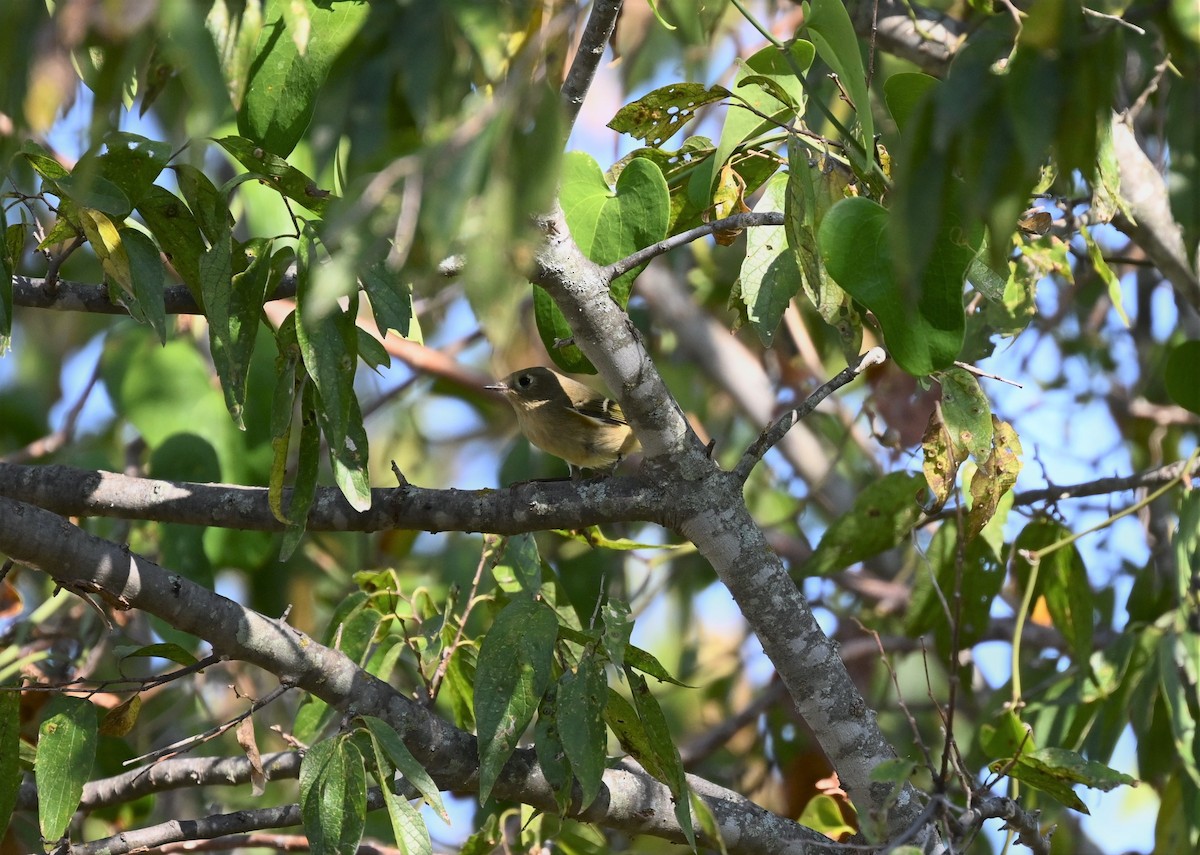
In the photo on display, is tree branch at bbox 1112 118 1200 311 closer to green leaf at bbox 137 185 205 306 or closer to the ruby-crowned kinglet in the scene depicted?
the ruby-crowned kinglet

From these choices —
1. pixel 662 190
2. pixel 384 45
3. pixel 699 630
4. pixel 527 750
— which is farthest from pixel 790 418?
pixel 699 630

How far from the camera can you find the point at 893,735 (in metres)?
5.16

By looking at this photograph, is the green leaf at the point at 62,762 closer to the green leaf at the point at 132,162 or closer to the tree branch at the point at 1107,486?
the green leaf at the point at 132,162

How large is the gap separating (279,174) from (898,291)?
95cm

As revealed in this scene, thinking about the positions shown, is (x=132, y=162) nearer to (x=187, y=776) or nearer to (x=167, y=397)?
(x=187, y=776)

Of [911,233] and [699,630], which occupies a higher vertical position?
[699,630]

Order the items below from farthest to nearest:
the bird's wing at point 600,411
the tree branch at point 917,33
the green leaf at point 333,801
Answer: the bird's wing at point 600,411
the tree branch at point 917,33
the green leaf at point 333,801

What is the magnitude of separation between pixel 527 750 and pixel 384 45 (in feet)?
5.24

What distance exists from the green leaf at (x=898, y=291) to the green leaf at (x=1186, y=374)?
5.48 feet

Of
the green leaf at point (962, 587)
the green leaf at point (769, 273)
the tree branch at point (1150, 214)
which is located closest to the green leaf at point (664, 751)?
the green leaf at point (769, 273)

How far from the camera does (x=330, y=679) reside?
7.20 ft

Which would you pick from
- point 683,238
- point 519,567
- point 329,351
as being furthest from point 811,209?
point 519,567

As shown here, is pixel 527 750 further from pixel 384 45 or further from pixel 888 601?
pixel 888 601

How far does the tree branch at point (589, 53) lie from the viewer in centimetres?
189
